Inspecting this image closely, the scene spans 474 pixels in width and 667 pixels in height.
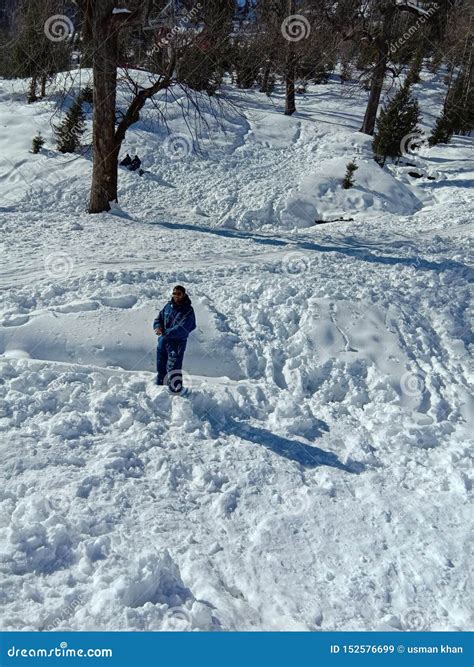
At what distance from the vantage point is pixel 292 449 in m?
5.82

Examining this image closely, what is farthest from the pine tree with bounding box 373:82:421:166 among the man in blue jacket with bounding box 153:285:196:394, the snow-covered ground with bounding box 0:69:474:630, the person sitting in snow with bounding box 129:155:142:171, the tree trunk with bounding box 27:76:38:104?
the tree trunk with bounding box 27:76:38:104

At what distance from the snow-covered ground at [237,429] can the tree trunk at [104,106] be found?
2.68 feet

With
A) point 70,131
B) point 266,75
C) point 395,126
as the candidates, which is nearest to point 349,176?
point 395,126

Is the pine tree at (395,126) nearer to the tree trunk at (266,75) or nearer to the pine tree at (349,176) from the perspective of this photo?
the pine tree at (349,176)

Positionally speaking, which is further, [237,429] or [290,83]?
[290,83]

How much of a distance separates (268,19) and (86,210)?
1810 centimetres

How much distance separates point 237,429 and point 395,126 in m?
14.3

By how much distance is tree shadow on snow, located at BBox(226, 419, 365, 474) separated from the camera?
5672mm

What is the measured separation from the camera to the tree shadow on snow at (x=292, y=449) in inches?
223

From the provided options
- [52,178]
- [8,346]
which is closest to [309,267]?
[8,346]

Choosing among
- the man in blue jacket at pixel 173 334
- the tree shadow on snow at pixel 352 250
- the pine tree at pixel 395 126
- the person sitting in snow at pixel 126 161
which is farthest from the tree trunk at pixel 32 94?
the man in blue jacket at pixel 173 334

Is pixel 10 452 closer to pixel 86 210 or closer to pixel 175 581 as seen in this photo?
pixel 175 581

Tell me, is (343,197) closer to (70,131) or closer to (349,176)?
(349,176)

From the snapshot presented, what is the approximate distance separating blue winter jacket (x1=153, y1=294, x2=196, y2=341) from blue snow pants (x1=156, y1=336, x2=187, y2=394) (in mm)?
131
